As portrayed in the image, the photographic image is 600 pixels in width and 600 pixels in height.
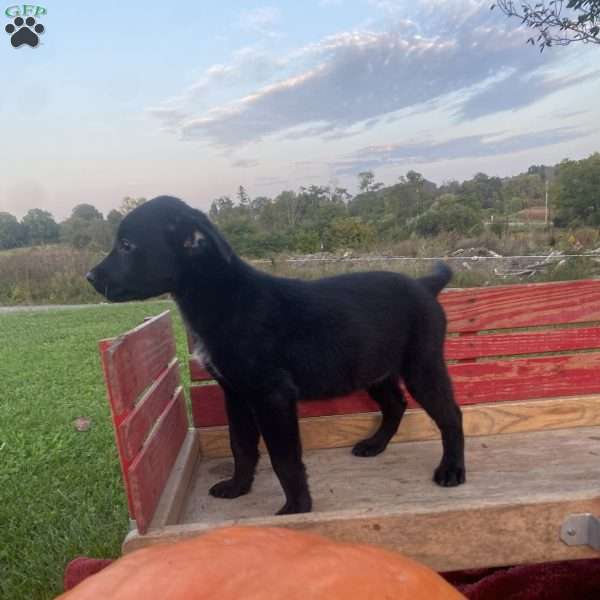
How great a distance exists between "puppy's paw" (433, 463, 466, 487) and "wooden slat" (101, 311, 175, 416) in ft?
3.35

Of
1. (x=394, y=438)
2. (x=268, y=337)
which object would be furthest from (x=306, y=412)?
(x=268, y=337)

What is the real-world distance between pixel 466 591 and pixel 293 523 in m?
0.63

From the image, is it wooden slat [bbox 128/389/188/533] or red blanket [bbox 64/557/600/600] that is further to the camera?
red blanket [bbox 64/557/600/600]

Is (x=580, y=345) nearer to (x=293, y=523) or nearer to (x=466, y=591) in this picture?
(x=466, y=591)

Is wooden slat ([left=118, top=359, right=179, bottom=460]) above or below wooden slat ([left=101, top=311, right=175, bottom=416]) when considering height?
below

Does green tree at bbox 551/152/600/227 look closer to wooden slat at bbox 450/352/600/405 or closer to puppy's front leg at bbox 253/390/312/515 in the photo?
wooden slat at bbox 450/352/600/405

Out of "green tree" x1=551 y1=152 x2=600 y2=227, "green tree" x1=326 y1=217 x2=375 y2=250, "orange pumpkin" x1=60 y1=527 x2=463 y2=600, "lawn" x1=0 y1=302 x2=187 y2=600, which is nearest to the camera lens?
"orange pumpkin" x1=60 y1=527 x2=463 y2=600

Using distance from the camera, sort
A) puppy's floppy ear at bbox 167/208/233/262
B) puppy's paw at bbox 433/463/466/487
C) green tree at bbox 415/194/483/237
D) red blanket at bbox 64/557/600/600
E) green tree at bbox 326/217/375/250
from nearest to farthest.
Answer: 1. red blanket at bbox 64/557/600/600
2. puppy's floppy ear at bbox 167/208/233/262
3. puppy's paw at bbox 433/463/466/487
4. green tree at bbox 326/217/375/250
5. green tree at bbox 415/194/483/237

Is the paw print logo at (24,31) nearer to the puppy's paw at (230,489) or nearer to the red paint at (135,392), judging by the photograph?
the red paint at (135,392)

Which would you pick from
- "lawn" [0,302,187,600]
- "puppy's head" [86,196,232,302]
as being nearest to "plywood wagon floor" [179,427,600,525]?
"lawn" [0,302,187,600]

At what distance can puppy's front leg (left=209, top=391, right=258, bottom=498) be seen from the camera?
206 cm

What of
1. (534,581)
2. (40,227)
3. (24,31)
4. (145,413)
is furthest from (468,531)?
(40,227)

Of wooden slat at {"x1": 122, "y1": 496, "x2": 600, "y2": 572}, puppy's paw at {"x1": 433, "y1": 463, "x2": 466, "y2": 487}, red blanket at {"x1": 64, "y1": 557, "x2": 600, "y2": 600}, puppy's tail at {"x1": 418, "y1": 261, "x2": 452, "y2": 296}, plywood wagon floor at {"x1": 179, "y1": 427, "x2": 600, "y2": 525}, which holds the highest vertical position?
puppy's tail at {"x1": 418, "y1": 261, "x2": 452, "y2": 296}

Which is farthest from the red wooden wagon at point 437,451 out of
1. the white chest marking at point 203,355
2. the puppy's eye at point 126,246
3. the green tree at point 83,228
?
the green tree at point 83,228
